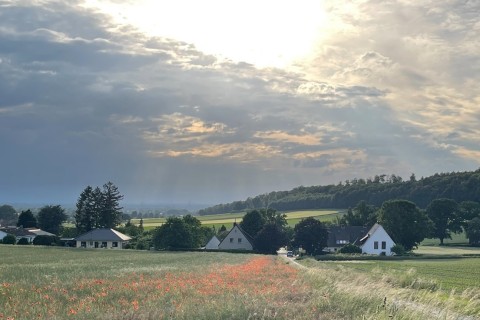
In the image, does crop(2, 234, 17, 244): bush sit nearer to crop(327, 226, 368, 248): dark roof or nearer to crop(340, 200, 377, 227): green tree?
crop(327, 226, 368, 248): dark roof

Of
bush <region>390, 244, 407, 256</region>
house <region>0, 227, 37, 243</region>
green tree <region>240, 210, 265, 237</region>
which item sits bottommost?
bush <region>390, 244, 407, 256</region>

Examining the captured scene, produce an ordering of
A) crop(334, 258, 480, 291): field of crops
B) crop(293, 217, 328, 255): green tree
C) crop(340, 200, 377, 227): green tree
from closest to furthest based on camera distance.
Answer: crop(334, 258, 480, 291): field of crops → crop(293, 217, 328, 255): green tree → crop(340, 200, 377, 227): green tree

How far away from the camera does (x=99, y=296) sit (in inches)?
706

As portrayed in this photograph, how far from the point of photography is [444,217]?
129625 millimetres

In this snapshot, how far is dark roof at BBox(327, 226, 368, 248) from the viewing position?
125938 millimetres

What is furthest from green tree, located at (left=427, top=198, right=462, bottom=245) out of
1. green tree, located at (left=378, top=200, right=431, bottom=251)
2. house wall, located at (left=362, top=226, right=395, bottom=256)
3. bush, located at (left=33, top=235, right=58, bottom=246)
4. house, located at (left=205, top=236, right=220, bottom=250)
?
bush, located at (left=33, top=235, right=58, bottom=246)

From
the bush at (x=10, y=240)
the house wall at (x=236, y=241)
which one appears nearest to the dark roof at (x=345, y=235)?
the house wall at (x=236, y=241)

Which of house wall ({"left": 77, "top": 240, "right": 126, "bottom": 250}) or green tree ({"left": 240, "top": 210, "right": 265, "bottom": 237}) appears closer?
house wall ({"left": 77, "top": 240, "right": 126, "bottom": 250})

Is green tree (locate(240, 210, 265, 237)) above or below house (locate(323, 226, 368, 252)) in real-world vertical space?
above

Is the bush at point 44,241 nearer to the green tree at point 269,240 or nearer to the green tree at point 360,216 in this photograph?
the green tree at point 269,240

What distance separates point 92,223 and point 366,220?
2738 inches

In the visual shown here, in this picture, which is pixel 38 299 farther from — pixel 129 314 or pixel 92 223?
pixel 92 223

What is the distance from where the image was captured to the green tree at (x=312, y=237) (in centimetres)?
10694

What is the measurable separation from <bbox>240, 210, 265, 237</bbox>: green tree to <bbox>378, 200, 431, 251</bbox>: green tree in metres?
28.1
